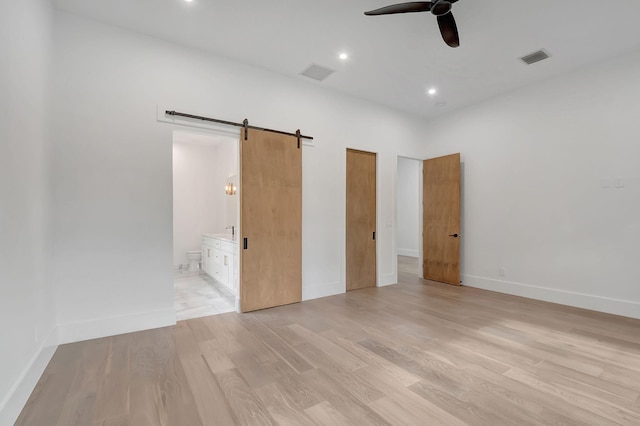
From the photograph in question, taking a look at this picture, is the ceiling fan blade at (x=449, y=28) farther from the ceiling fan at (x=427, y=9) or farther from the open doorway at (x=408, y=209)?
the open doorway at (x=408, y=209)

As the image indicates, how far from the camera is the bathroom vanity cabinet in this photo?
4.61 meters

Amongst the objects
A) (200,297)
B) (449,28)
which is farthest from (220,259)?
(449,28)

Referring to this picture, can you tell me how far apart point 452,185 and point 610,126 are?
86.2 inches

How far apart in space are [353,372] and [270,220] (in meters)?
2.27

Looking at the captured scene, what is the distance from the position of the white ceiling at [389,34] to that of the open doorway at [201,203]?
2414 mm

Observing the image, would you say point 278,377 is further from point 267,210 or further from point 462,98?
point 462,98

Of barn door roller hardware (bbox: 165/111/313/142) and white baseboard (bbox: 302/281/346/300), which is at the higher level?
barn door roller hardware (bbox: 165/111/313/142)

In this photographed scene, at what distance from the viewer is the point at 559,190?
4.39 m

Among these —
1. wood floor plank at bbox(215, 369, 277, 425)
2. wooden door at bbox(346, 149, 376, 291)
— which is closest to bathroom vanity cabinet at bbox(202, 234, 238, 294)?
wooden door at bbox(346, 149, 376, 291)

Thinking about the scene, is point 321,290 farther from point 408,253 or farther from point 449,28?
point 408,253

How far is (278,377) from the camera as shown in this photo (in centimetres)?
232

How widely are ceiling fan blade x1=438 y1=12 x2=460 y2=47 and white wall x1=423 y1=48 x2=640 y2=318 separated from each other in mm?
2677

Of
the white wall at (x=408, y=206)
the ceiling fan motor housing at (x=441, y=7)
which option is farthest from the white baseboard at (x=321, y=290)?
the white wall at (x=408, y=206)

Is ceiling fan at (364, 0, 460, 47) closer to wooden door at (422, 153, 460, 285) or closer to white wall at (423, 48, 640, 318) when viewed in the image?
white wall at (423, 48, 640, 318)
